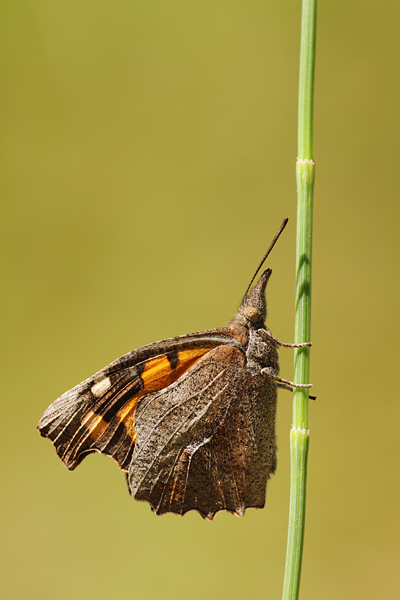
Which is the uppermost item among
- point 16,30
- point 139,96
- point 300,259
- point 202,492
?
point 16,30

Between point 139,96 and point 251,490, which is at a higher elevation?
point 139,96

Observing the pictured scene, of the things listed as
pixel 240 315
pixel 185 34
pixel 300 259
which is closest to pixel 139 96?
pixel 185 34

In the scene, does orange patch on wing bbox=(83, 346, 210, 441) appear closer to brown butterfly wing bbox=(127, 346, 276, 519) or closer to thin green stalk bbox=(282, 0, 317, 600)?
brown butterfly wing bbox=(127, 346, 276, 519)

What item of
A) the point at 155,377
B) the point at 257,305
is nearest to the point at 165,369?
the point at 155,377

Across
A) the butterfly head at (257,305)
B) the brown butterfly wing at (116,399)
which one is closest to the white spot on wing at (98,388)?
the brown butterfly wing at (116,399)

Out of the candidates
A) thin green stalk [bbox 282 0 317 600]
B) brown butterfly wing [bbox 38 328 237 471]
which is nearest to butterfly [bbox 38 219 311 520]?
brown butterfly wing [bbox 38 328 237 471]

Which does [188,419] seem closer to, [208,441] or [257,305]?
[208,441]

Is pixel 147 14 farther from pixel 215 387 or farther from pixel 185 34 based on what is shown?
pixel 215 387
